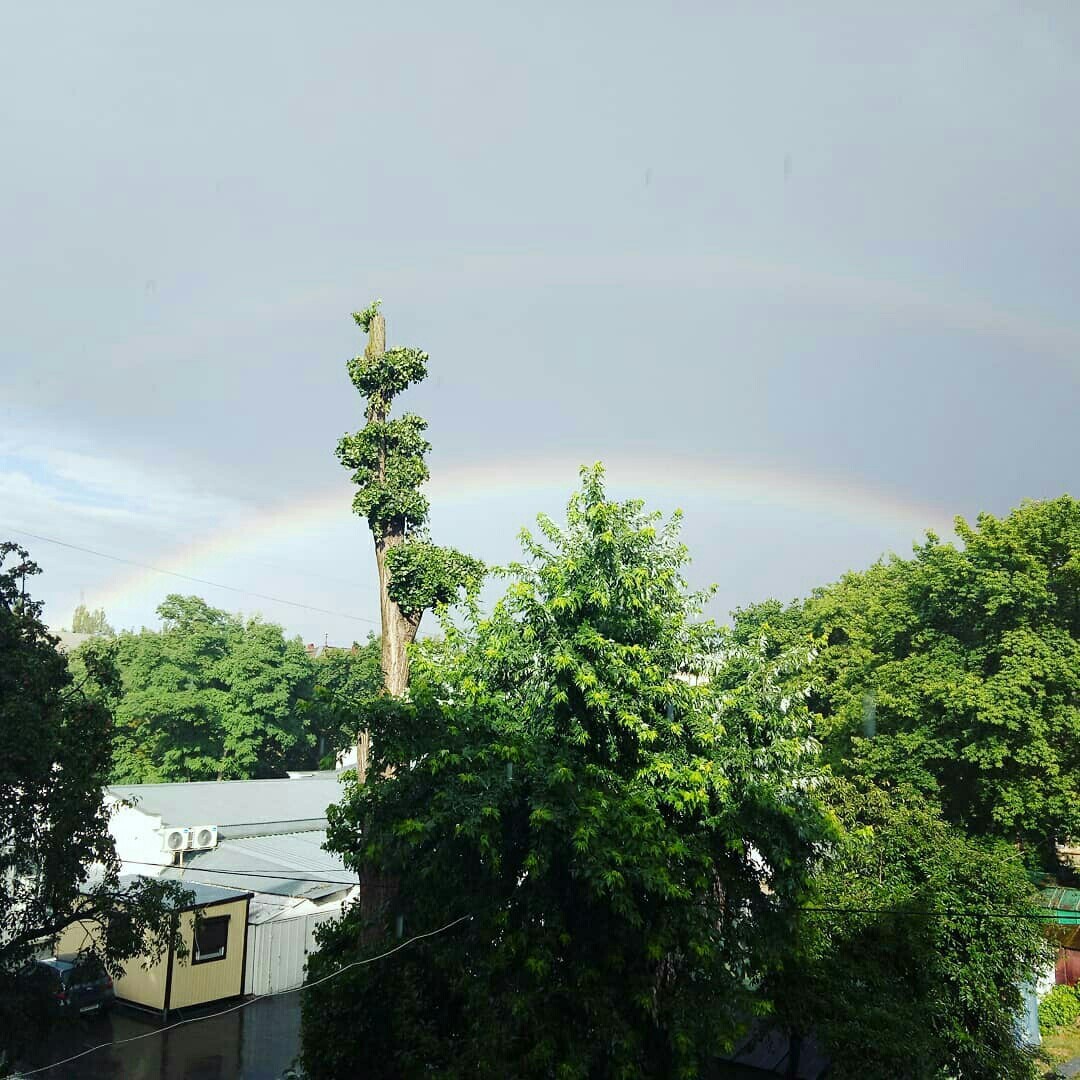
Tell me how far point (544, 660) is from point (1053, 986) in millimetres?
23540

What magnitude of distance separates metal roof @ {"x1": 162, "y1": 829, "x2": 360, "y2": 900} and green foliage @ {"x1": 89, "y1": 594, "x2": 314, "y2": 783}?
18203mm

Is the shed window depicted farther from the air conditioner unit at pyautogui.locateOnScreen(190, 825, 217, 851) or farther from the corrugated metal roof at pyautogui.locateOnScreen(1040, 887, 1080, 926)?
the corrugated metal roof at pyautogui.locateOnScreen(1040, 887, 1080, 926)

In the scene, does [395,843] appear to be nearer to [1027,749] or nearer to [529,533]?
[529,533]

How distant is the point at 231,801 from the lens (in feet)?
124

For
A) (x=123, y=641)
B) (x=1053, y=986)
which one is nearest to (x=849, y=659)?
(x=1053, y=986)

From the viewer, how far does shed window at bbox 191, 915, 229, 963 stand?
2498 centimetres

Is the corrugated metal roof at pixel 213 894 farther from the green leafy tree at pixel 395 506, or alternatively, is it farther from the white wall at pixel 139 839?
the green leafy tree at pixel 395 506

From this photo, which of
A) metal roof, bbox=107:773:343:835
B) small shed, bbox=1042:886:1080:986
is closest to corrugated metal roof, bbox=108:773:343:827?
metal roof, bbox=107:773:343:835

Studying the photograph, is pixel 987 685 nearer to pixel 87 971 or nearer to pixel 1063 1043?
pixel 1063 1043

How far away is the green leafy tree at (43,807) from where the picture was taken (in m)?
15.4

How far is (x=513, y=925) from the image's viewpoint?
14.0m

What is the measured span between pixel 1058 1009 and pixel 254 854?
2629 cm

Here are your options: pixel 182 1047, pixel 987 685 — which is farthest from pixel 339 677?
pixel 987 685

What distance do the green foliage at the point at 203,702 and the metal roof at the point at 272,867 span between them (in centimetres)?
1820
